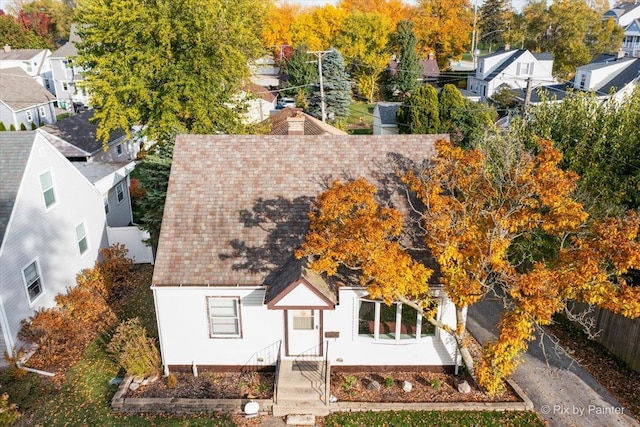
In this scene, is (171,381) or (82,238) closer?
(171,381)

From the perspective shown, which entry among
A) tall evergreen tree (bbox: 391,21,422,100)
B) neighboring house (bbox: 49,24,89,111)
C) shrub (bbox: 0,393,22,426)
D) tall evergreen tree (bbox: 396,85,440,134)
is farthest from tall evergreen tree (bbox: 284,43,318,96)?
shrub (bbox: 0,393,22,426)

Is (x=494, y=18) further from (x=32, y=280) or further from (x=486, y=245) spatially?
(x=32, y=280)

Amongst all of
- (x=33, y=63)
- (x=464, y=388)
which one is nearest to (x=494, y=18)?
(x=33, y=63)

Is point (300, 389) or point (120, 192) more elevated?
point (120, 192)

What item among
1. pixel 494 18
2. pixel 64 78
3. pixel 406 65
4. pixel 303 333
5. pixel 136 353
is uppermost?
pixel 494 18

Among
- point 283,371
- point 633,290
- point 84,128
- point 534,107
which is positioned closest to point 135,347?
point 283,371

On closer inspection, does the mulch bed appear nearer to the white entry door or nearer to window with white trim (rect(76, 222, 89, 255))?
the white entry door

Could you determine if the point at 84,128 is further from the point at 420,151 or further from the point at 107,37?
the point at 420,151
